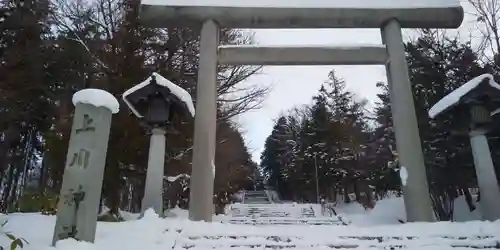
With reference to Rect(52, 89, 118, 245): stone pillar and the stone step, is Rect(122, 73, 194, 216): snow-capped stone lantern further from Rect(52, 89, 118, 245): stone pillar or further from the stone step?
Rect(52, 89, 118, 245): stone pillar

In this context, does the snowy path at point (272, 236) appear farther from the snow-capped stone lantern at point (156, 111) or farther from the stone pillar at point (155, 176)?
the snow-capped stone lantern at point (156, 111)

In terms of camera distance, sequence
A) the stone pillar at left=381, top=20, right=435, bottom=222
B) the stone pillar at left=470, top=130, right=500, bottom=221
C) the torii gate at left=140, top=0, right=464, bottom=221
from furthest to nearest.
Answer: the torii gate at left=140, top=0, right=464, bottom=221 → the stone pillar at left=381, top=20, right=435, bottom=222 → the stone pillar at left=470, top=130, right=500, bottom=221

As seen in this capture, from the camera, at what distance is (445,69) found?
1424 centimetres

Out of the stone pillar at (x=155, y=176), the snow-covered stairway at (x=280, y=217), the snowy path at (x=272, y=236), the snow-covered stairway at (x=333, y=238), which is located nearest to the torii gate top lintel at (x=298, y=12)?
the stone pillar at (x=155, y=176)

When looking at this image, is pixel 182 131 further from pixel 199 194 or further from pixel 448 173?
pixel 448 173

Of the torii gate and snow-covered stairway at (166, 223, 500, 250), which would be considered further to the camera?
the torii gate

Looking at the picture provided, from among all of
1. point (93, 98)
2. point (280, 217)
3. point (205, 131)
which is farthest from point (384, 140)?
point (93, 98)

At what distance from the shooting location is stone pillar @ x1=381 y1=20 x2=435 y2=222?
7.56m

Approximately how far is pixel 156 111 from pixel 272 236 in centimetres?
370

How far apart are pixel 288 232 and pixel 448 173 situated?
1006 cm

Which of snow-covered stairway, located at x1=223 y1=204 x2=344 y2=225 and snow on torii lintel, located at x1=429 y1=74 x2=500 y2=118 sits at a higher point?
snow on torii lintel, located at x1=429 y1=74 x2=500 y2=118

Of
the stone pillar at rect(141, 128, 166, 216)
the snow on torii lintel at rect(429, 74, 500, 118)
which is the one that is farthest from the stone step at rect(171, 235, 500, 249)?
Result: the snow on torii lintel at rect(429, 74, 500, 118)

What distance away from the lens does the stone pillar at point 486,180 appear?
6.68 meters

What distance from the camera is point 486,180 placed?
685 cm
